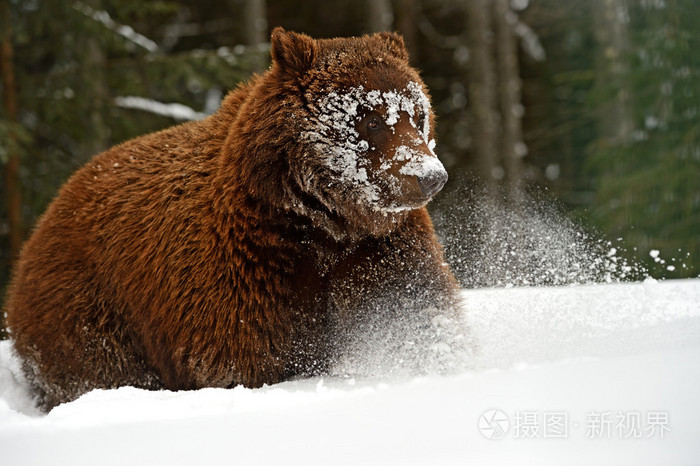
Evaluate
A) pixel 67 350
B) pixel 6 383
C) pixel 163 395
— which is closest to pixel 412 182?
pixel 163 395

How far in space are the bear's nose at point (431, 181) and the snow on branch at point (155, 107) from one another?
309 inches

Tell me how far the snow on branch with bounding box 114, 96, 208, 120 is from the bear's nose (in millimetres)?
7844

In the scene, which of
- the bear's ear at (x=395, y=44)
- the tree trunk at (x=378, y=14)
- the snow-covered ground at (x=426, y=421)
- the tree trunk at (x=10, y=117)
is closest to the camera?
the snow-covered ground at (x=426, y=421)

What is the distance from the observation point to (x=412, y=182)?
3.32 metres

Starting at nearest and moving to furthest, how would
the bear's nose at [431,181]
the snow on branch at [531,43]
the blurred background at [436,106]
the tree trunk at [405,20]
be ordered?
the bear's nose at [431,181] < the blurred background at [436,106] < the tree trunk at [405,20] < the snow on branch at [531,43]

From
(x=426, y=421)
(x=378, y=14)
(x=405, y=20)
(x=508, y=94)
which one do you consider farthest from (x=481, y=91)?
(x=426, y=421)

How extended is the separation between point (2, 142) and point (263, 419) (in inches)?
280

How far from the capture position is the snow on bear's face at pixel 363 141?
3453mm

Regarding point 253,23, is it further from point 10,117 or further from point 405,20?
point 10,117

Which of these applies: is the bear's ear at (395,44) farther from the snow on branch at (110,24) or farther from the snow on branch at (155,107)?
the snow on branch at (110,24)

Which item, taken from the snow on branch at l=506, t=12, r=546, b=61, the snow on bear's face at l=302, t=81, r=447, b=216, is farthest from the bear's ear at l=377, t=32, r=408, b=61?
the snow on branch at l=506, t=12, r=546, b=61

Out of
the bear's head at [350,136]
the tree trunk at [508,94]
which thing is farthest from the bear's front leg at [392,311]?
the tree trunk at [508,94]

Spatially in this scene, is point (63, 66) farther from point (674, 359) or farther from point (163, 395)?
point (674, 359)

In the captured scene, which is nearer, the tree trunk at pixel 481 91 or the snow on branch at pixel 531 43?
the tree trunk at pixel 481 91
